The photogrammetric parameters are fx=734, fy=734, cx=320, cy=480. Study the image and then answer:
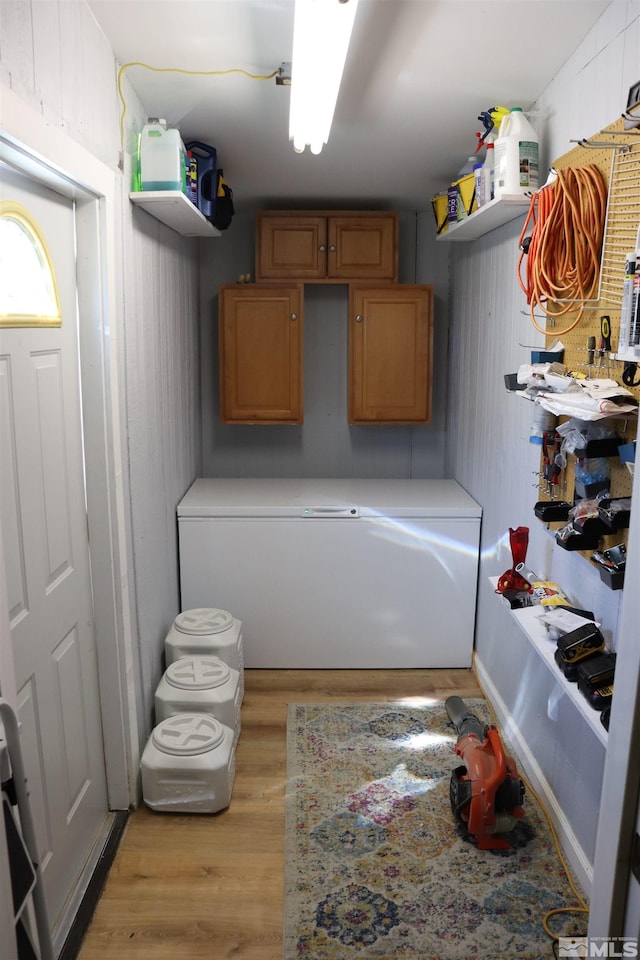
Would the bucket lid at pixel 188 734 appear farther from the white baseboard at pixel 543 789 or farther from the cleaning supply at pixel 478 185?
the cleaning supply at pixel 478 185

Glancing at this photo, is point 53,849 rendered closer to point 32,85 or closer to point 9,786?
point 9,786

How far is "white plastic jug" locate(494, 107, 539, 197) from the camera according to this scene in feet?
8.25

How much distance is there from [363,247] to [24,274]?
2.48 m

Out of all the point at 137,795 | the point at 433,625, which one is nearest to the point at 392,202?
the point at 433,625

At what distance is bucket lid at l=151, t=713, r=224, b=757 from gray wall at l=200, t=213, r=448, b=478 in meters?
2.01

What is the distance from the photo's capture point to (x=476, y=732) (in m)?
2.80

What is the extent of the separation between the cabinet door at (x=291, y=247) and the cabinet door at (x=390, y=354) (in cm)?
27

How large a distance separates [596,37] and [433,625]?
8.42 feet

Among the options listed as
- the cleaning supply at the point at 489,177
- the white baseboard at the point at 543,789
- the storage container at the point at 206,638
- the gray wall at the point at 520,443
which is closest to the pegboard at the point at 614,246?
the gray wall at the point at 520,443

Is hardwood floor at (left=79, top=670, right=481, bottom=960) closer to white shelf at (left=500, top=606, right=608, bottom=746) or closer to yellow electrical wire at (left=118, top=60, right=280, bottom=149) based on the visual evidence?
white shelf at (left=500, top=606, right=608, bottom=746)

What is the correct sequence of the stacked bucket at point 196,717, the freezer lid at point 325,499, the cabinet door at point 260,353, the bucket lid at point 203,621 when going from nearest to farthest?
the stacked bucket at point 196,717, the bucket lid at point 203,621, the freezer lid at point 325,499, the cabinet door at point 260,353

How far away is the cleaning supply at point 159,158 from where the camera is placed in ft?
8.53

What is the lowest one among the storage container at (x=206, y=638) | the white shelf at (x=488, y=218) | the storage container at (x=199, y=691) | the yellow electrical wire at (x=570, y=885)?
the yellow electrical wire at (x=570, y=885)

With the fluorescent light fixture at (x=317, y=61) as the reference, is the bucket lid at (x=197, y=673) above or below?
below
